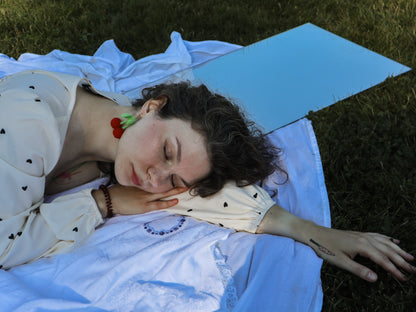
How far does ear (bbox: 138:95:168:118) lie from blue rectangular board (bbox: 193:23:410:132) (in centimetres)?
120

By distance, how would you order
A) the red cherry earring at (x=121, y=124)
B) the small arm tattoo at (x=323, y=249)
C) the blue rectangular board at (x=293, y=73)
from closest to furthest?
the small arm tattoo at (x=323, y=249)
the red cherry earring at (x=121, y=124)
the blue rectangular board at (x=293, y=73)

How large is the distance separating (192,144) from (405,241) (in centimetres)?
142

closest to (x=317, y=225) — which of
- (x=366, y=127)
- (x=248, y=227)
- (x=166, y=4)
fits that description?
(x=248, y=227)

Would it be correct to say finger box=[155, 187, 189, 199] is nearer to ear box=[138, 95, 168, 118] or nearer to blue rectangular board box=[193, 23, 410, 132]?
ear box=[138, 95, 168, 118]

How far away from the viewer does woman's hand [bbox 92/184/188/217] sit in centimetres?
269

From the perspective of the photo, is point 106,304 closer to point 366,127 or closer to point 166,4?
point 366,127

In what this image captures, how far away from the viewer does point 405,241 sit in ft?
8.23

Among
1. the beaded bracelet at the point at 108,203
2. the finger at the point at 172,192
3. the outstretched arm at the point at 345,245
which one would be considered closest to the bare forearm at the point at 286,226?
the outstretched arm at the point at 345,245

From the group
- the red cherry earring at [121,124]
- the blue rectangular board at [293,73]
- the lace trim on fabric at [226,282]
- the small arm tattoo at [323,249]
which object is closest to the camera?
the lace trim on fabric at [226,282]

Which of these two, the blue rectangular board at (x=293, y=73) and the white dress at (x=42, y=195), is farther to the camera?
the blue rectangular board at (x=293, y=73)

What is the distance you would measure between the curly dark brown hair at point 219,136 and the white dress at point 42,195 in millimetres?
102

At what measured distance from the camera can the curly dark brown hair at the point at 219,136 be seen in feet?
8.20

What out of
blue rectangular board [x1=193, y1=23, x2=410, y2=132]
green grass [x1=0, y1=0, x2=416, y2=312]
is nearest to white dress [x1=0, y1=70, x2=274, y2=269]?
green grass [x1=0, y1=0, x2=416, y2=312]

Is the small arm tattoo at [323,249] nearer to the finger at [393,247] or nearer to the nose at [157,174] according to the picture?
the finger at [393,247]
